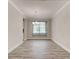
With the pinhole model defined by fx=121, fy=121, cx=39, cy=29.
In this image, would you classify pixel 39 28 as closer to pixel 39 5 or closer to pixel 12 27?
pixel 39 5

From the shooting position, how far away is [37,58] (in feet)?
13.9

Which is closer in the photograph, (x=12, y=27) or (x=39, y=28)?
(x=12, y=27)

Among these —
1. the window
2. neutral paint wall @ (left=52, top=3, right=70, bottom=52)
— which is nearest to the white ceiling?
neutral paint wall @ (left=52, top=3, right=70, bottom=52)

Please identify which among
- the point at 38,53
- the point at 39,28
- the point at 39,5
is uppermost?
the point at 39,5

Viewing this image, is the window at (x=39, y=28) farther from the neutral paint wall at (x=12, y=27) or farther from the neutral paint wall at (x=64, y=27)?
the neutral paint wall at (x=12, y=27)

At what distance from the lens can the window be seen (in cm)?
1361

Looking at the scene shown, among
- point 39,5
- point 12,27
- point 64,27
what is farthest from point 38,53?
point 39,5

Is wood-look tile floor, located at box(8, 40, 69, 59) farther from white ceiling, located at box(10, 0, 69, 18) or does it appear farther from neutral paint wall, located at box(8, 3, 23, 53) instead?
white ceiling, located at box(10, 0, 69, 18)

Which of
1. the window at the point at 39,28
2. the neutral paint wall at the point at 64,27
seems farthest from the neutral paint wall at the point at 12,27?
the window at the point at 39,28

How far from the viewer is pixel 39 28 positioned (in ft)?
44.9

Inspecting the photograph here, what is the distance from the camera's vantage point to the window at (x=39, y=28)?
536 inches
